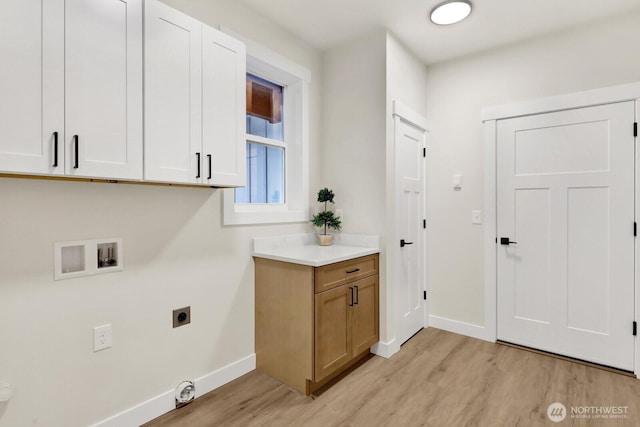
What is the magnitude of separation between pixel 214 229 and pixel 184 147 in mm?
663

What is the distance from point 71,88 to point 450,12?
246 centimetres

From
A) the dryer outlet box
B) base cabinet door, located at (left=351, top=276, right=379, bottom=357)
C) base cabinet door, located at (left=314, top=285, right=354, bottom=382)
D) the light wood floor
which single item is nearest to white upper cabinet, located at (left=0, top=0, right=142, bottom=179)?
the dryer outlet box

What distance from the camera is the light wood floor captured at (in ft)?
6.22

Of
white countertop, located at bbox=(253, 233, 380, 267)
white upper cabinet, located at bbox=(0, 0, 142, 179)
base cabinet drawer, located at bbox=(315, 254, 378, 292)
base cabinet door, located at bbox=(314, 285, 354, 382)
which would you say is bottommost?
base cabinet door, located at bbox=(314, 285, 354, 382)

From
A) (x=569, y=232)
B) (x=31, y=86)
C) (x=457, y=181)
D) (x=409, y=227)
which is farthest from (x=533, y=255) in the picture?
(x=31, y=86)

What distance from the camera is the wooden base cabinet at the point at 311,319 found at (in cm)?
212

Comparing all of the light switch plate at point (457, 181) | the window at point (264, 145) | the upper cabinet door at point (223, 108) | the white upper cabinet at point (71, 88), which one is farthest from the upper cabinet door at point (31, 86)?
the light switch plate at point (457, 181)

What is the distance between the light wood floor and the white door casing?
49 centimetres

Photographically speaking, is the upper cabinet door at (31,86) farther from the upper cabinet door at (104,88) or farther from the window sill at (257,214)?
the window sill at (257,214)

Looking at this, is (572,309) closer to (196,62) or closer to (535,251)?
(535,251)

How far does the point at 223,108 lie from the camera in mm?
1932

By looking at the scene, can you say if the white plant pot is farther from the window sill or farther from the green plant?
the window sill

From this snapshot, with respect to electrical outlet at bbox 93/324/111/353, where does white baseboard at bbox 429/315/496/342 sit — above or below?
below

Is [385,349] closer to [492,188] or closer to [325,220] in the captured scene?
[325,220]
